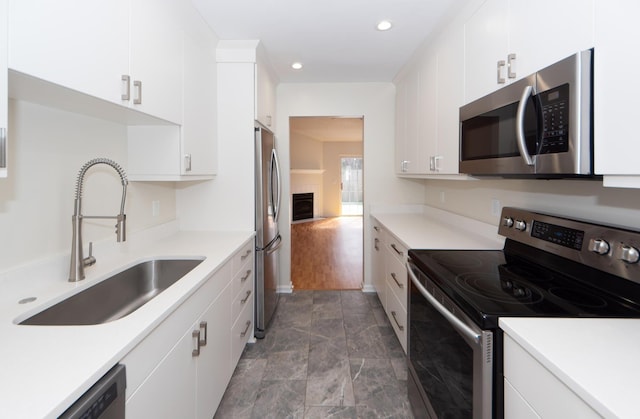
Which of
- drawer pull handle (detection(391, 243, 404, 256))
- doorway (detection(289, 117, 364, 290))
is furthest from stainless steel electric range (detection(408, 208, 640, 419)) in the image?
doorway (detection(289, 117, 364, 290))

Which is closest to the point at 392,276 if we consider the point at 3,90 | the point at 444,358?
the point at 444,358

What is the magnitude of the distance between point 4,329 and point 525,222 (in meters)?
2.09

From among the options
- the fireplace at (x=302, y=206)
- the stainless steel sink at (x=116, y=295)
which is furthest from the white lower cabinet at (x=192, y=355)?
the fireplace at (x=302, y=206)

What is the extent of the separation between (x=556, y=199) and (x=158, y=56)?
2137 mm

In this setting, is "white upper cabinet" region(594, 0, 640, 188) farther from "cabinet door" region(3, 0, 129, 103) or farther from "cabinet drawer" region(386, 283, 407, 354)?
"cabinet door" region(3, 0, 129, 103)

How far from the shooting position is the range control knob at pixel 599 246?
3.73ft

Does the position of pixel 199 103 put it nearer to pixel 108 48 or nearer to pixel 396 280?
pixel 108 48

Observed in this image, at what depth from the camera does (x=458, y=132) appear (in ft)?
6.43

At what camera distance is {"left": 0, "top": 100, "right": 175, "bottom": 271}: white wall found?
1232mm

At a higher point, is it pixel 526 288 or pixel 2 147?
pixel 2 147

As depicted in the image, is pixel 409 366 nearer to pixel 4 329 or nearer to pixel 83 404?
pixel 83 404

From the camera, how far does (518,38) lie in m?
1.37

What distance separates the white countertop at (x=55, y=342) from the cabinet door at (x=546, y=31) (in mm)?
1633

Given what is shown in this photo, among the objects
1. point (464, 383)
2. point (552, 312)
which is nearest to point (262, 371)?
point (464, 383)
